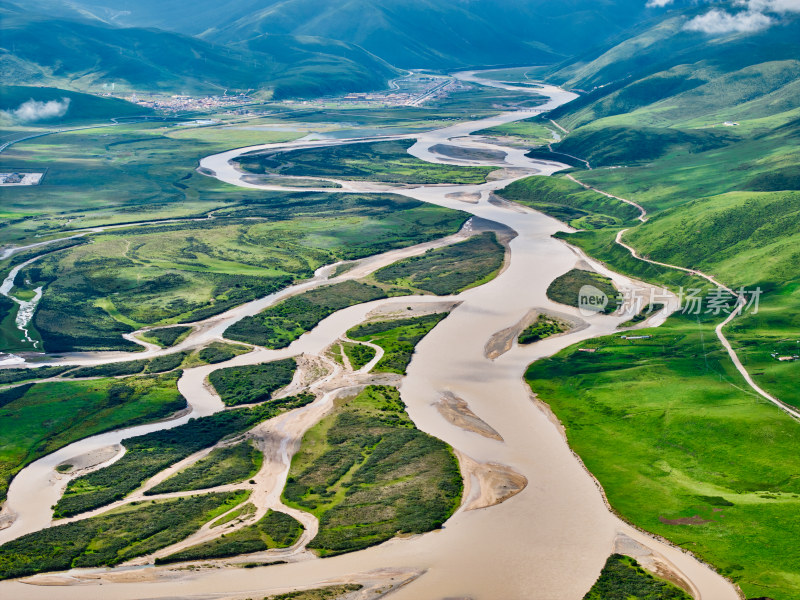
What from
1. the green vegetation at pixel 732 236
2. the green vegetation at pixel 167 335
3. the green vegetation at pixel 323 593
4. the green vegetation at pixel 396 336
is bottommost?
the green vegetation at pixel 167 335

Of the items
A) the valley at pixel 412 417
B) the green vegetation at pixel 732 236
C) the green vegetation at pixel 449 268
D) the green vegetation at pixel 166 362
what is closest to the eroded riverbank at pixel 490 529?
the valley at pixel 412 417

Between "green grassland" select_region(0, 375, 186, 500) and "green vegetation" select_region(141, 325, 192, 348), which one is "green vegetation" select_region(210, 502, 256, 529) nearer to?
"green grassland" select_region(0, 375, 186, 500)

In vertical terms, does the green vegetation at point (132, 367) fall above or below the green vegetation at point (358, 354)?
below

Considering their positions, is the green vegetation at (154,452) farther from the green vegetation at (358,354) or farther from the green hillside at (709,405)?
the green hillside at (709,405)

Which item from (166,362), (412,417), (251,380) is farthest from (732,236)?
(166,362)

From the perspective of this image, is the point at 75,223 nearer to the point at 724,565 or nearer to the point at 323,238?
the point at 323,238

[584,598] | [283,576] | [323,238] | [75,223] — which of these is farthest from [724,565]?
[75,223]

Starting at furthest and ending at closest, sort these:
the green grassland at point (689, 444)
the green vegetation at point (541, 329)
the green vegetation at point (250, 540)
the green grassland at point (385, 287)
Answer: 1. the green grassland at point (385, 287)
2. the green vegetation at point (541, 329)
3. the green vegetation at point (250, 540)
4. the green grassland at point (689, 444)

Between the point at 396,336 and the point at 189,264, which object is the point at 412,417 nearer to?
the point at 396,336
